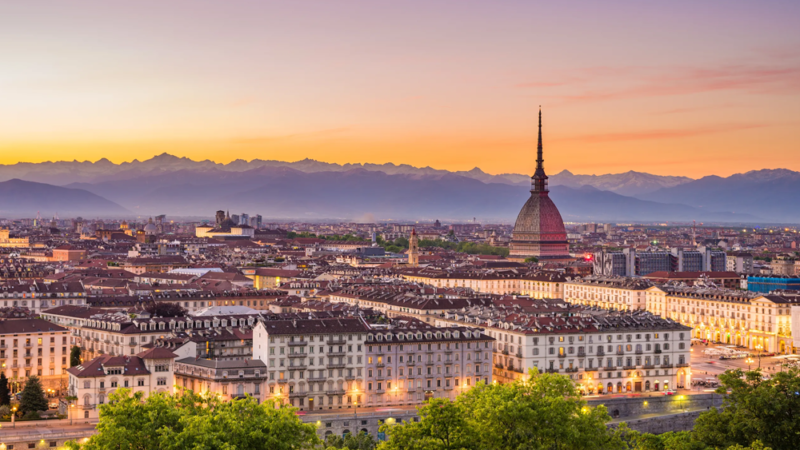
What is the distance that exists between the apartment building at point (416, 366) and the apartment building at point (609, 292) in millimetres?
49742

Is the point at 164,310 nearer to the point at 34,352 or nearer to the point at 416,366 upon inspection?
the point at 34,352

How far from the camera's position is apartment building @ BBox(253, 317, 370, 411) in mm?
72250

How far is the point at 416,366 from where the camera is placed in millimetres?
74875

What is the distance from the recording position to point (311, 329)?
2913 inches

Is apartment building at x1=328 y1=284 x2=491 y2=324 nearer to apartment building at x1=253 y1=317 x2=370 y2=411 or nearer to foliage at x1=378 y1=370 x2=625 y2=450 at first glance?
apartment building at x1=253 y1=317 x2=370 y2=411

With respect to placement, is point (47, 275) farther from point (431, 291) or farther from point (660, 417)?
A: point (660, 417)

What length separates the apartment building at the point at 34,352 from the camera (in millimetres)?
78938

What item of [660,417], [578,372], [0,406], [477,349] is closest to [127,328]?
[0,406]

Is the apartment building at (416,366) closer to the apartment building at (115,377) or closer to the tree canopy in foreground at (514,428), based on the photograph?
the apartment building at (115,377)

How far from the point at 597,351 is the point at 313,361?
2081cm

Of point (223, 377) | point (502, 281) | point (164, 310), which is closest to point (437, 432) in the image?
point (223, 377)

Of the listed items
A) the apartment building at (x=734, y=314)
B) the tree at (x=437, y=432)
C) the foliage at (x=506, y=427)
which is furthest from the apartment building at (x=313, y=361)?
the apartment building at (x=734, y=314)

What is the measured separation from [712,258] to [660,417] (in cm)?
11383

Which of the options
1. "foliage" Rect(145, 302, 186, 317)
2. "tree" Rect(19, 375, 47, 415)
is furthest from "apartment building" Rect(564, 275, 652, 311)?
"tree" Rect(19, 375, 47, 415)
